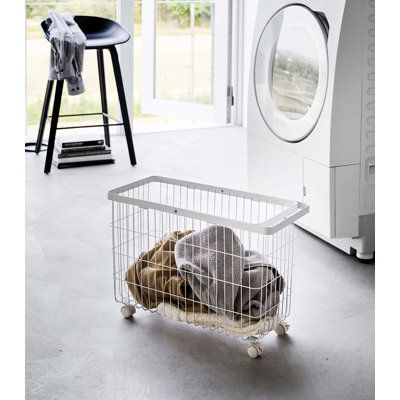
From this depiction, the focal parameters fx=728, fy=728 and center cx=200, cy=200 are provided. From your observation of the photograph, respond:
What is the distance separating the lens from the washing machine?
2352 millimetres

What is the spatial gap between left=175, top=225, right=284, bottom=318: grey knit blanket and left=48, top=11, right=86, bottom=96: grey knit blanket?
1.85 meters

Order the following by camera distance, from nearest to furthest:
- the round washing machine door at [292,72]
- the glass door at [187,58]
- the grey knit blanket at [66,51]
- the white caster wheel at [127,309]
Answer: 1. the white caster wheel at [127,309]
2. the round washing machine door at [292,72]
3. the grey knit blanket at [66,51]
4. the glass door at [187,58]

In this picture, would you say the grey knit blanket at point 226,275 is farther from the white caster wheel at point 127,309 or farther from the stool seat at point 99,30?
the stool seat at point 99,30

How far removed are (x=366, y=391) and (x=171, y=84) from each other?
3.32m

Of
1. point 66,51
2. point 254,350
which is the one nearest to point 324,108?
point 254,350

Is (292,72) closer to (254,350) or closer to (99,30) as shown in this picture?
(254,350)

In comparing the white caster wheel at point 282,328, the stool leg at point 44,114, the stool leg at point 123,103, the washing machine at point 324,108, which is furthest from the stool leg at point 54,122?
the white caster wheel at point 282,328

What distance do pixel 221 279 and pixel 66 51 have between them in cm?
199

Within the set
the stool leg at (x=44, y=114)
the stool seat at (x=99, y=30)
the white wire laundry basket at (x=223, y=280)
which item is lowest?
the white wire laundry basket at (x=223, y=280)

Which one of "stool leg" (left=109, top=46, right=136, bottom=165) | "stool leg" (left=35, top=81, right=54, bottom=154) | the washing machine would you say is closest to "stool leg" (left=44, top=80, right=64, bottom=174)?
"stool leg" (left=35, top=81, right=54, bottom=154)

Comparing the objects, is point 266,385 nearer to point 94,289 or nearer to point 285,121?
point 94,289

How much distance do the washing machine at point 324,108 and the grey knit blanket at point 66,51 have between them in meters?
1.10

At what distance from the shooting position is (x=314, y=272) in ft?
8.09

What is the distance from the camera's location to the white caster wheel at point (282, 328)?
6.58 feet
